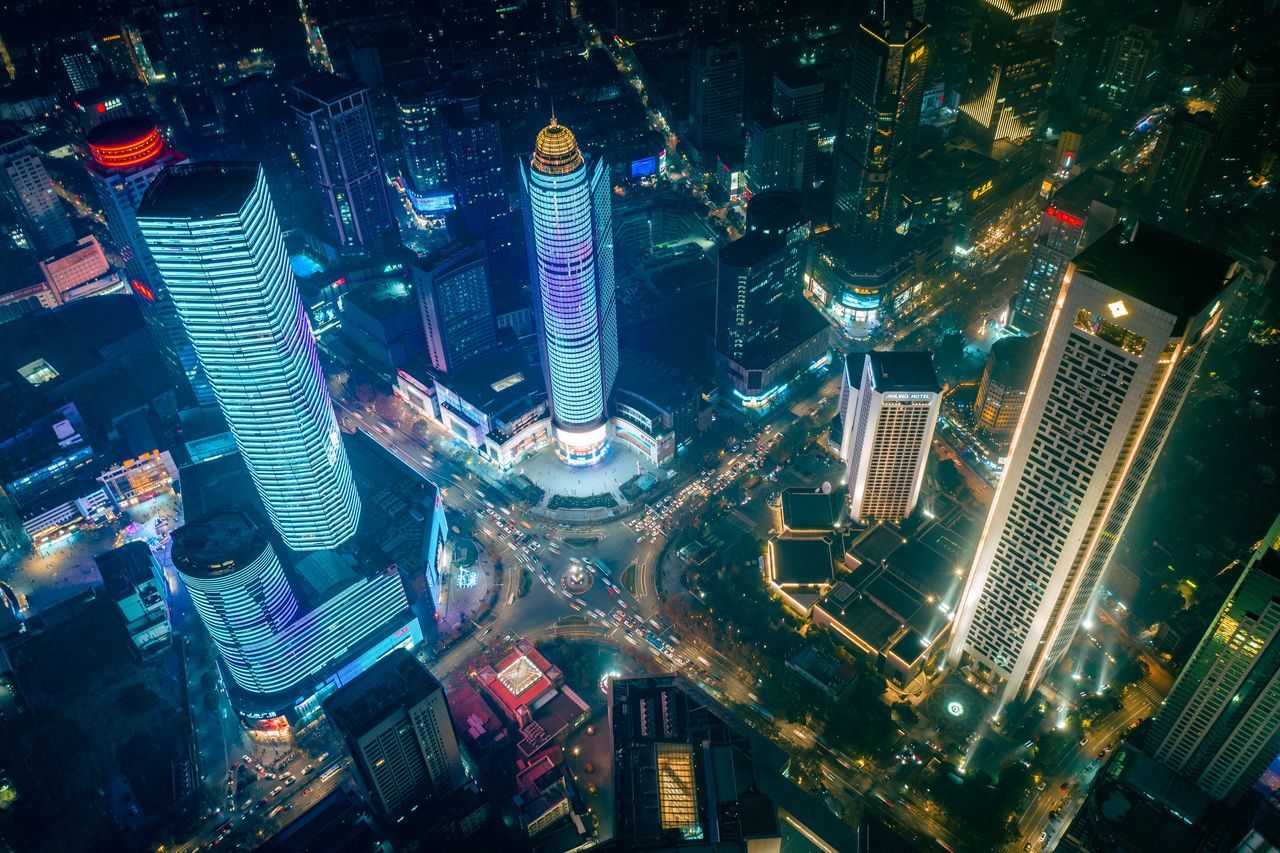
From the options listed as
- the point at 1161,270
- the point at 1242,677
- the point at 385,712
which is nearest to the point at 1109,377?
the point at 1161,270

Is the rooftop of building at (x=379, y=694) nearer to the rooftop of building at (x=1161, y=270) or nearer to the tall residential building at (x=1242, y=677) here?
the rooftop of building at (x=1161, y=270)

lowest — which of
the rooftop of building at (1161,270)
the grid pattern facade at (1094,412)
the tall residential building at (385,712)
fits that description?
the tall residential building at (385,712)

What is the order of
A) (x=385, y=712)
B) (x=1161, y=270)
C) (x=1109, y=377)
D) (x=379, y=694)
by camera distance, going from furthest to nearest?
(x=379, y=694) → (x=385, y=712) → (x=1109, y=377) → (x=1161, y=270)

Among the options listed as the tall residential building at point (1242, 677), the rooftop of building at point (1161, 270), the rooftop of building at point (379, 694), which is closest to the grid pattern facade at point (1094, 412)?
the rooftop of building at point (1161, 270)

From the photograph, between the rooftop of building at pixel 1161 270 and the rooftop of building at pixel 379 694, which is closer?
the rooftop of building at pixel 1161 270

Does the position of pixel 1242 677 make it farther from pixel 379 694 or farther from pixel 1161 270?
pixel 379 694

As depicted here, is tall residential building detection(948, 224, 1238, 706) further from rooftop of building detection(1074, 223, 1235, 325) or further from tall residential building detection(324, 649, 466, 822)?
tall residential building detection(324, 649, 466, 822)
